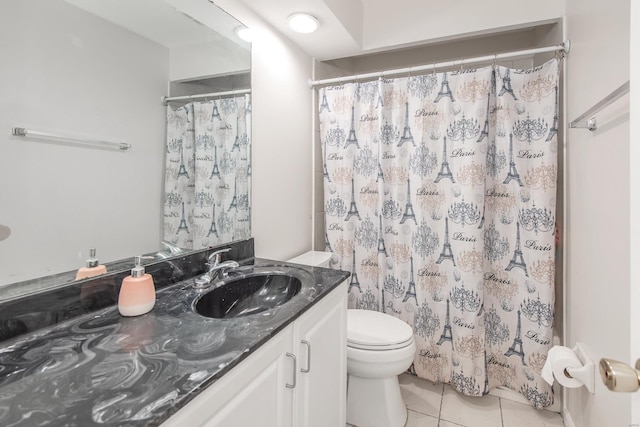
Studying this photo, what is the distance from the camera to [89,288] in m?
0.98

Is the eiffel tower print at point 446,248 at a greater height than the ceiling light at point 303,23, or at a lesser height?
lesser

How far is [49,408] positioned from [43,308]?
44 centimetres

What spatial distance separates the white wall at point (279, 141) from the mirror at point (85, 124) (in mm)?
396

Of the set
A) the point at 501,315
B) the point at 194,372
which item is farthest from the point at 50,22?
the point at 501,315

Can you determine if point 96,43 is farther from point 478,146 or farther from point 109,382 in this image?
point 478,146

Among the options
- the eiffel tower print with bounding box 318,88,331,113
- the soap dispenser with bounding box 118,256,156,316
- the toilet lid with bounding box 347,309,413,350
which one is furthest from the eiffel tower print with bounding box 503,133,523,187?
the soap dispenser with bounding box 118,256,156,316

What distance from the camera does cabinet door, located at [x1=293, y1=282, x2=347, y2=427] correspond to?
3.38 ft

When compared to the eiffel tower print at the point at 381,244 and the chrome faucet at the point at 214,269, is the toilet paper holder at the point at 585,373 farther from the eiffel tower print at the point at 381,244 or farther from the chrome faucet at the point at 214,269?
the chrome faucet at the point at 214,269

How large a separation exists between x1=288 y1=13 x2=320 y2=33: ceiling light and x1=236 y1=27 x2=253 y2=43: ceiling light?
0.25m

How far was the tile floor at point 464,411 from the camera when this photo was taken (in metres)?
1.68

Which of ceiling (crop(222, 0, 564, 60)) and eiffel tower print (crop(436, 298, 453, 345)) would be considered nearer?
ceiling (crop(222, 0, 564, 60))

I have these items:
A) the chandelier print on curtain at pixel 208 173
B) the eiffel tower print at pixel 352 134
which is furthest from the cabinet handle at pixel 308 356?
the eiffel tower print at pixel 352 134

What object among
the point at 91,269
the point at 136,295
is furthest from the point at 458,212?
the point at 91,269

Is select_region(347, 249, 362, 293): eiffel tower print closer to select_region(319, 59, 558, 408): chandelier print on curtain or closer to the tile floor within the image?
select_region(319, 59, 558, 408): chandelier print on curtain
